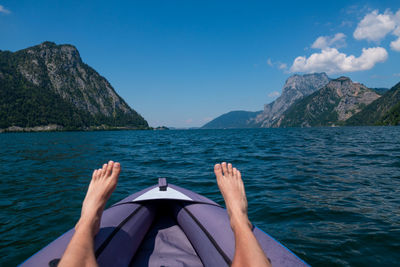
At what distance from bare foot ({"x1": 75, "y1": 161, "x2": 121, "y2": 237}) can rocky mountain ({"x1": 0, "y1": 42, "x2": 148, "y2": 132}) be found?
130m

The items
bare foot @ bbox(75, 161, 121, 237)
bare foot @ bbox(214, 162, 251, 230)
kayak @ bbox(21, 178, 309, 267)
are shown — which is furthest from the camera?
bare foot @ bbox(214, 162, 251, 230)

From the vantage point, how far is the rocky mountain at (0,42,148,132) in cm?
11956

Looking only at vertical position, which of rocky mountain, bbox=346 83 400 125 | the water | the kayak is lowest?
the water

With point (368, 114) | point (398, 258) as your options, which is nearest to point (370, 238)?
point (398, 258)

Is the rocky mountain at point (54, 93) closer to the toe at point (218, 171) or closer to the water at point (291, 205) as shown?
the water at point (291, 205)

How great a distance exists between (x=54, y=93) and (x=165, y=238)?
196m

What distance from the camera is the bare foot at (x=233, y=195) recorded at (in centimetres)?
227

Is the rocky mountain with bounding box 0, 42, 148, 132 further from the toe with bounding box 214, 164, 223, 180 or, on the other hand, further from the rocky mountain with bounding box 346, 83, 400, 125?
the rocky mountain with bounding box 346, 83, 400, 125

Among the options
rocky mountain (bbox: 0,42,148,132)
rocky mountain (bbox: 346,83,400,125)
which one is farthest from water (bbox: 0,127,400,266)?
rocky mountain (bbox: 346,83,400,125)

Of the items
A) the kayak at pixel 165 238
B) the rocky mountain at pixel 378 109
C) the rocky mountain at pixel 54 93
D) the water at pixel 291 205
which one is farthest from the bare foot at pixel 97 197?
the rocky mountain at pixel 378 109

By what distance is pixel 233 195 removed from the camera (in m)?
2.86

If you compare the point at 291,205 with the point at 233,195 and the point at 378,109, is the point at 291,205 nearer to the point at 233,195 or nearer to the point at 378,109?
the point at 233,195

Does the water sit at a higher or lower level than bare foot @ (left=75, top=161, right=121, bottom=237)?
lower

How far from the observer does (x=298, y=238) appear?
3238mm
